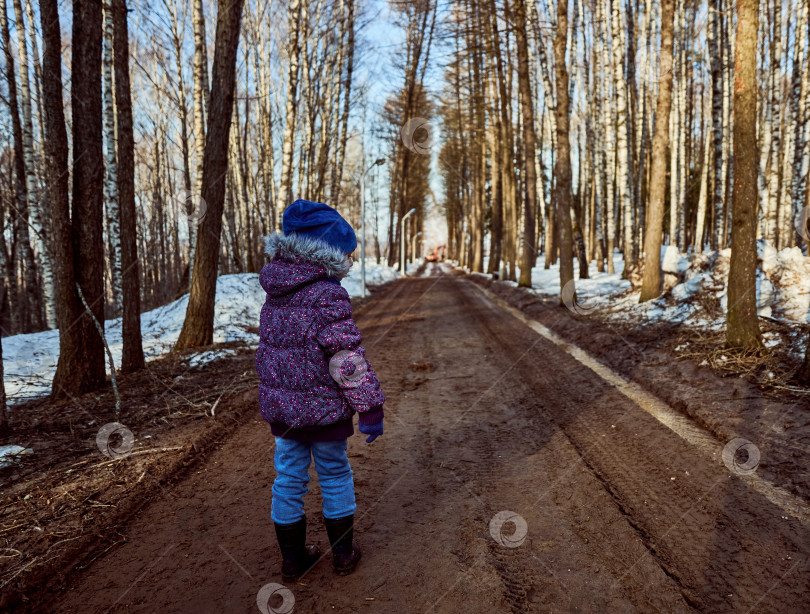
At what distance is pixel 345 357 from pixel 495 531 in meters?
1.35

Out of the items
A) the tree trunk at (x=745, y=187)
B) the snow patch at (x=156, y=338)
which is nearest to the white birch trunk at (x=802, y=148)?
the tree trunk at (x=745, y=187)

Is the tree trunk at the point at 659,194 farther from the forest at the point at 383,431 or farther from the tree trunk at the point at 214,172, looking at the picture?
the tree trunk at the point at 214,172

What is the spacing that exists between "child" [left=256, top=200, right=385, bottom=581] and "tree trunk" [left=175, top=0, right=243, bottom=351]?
6.33m

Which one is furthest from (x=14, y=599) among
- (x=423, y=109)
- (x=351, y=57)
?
(x=423, y=109)

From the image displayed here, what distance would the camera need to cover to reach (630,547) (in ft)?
8.34

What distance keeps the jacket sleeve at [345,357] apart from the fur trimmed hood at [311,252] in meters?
0.16

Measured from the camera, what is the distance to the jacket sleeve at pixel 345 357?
2371 millimetres

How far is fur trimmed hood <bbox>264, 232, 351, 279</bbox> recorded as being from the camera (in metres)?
2.47

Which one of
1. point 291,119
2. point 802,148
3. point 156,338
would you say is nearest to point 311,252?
point 156,338

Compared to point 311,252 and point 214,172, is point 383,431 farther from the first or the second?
point 214,172

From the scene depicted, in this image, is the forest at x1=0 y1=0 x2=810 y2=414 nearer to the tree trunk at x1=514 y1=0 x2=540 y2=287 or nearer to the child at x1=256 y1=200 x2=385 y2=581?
the tree trunk at x1=514 y1=0 x2=540 y2=287

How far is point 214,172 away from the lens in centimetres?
810

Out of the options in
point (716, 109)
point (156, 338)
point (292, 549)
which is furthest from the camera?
point (716, 109)

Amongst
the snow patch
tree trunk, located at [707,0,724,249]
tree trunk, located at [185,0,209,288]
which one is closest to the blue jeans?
the snow patch
